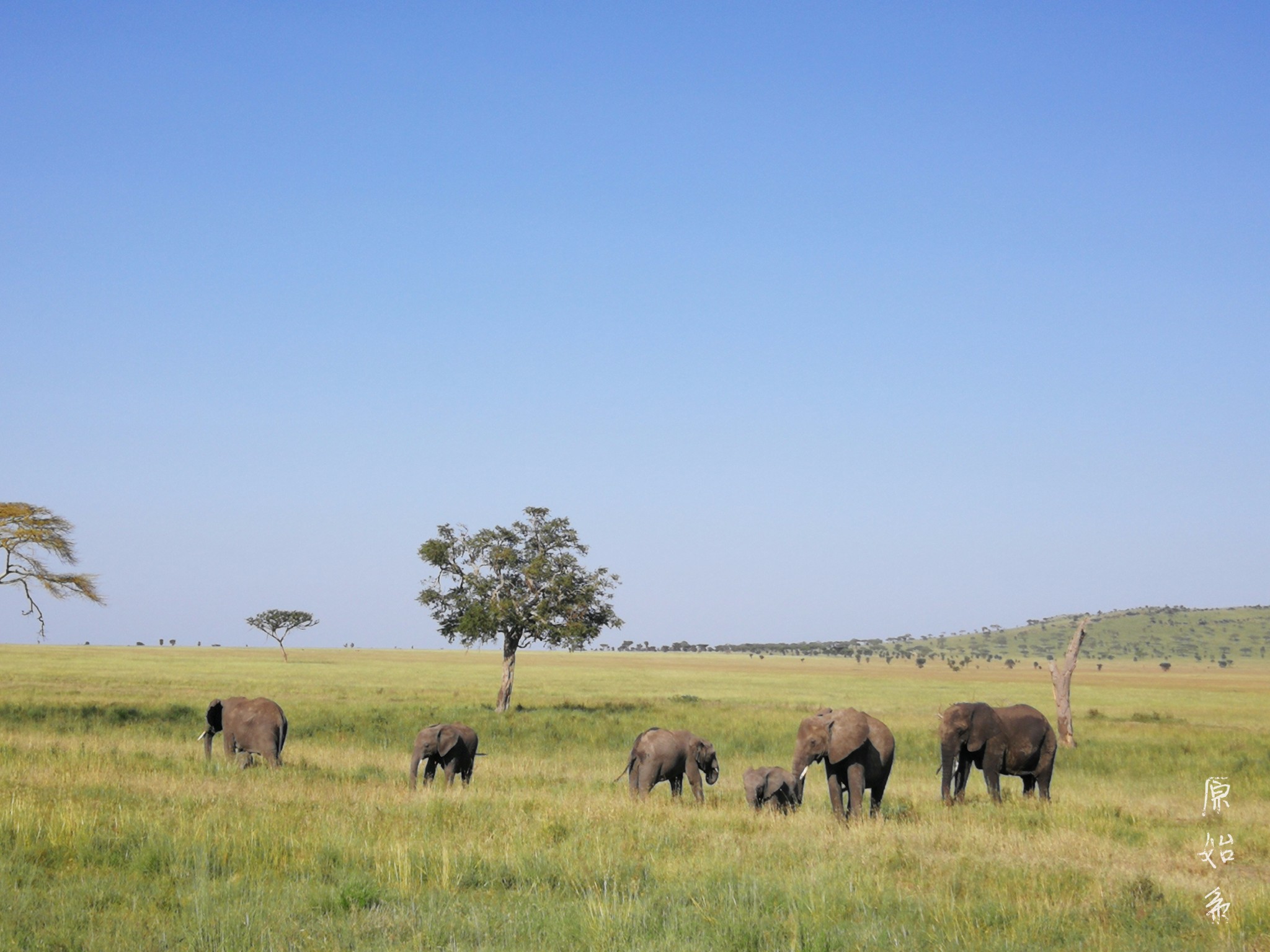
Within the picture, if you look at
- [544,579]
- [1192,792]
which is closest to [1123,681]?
[544,579]

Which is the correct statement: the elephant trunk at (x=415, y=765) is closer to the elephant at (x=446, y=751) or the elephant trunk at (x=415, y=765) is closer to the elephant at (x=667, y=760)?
the elephant at (x=446, y=751)

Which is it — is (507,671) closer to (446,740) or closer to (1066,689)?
(1066,689)

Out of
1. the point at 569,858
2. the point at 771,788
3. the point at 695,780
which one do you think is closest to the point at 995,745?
the point at 771,788

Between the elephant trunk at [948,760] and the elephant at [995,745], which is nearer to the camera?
the elephant trunk at [948,760]

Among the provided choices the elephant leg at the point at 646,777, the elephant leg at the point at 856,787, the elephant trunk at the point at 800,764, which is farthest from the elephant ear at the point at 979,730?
the elephant leg at the point at 646,777

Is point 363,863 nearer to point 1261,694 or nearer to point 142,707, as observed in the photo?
point 142,707

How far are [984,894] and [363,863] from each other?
262 inches

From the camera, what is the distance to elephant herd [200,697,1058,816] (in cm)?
1841

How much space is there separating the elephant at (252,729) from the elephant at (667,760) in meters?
7.63

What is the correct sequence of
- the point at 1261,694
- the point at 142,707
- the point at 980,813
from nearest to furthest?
1. the point at 980,813
2. the point at 142,707
3. the point at 1261,694

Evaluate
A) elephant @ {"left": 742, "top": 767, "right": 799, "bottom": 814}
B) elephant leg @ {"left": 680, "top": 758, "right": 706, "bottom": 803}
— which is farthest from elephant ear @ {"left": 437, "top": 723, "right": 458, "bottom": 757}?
elephant @ {"left": 742, "top": 767, "right": 799, "bottom": 814}

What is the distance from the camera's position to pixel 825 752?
18281 mm

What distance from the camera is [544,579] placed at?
160ft

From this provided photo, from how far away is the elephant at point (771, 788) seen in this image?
62.1ft
